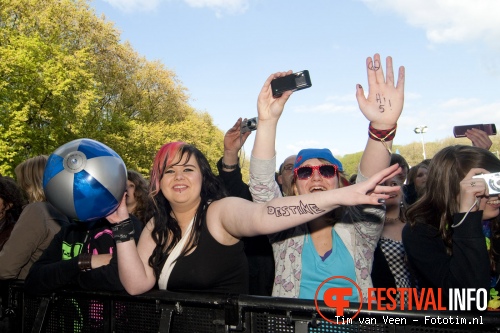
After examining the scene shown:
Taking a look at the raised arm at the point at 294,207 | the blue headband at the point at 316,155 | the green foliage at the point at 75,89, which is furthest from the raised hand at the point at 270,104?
the green foliage at the point at 75,89

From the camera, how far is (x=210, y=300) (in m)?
2.49

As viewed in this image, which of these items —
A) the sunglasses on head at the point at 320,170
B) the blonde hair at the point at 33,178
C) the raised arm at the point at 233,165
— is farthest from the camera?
the blonde hair at the point at 33,178

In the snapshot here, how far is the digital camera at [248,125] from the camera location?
4383mm

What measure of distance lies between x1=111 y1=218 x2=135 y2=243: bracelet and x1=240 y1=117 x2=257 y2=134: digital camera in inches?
70.0

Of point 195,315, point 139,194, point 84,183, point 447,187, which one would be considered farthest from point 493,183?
point 139,194

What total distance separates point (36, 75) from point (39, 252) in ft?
66.9

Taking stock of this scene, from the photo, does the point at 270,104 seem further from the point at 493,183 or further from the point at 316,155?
the point at 493,183

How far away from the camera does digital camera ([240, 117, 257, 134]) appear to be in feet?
14.4

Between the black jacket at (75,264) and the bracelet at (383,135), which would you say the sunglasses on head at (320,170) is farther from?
the black jacket at (75,264)

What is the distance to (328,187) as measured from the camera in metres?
3.06

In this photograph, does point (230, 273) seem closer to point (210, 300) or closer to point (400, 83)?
point (210, 300)

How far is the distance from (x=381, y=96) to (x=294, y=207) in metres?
0.85

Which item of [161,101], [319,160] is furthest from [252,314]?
[161,101]

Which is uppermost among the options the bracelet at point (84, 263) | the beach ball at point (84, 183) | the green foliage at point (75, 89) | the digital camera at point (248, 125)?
the green foliage at point (75, 89)
